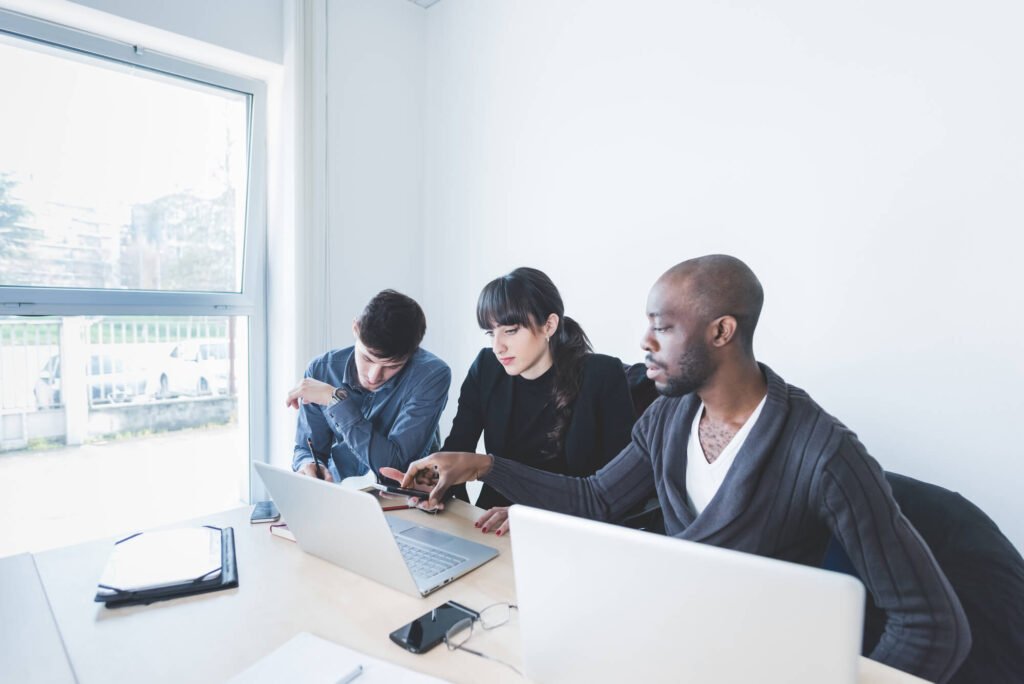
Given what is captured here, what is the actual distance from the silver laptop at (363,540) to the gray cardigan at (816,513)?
0.44 metres

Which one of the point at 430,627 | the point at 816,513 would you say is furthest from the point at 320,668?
the point at 816,513

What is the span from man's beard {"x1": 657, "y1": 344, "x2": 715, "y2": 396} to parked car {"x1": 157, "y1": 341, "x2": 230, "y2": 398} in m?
2.15

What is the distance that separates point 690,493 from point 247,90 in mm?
2472

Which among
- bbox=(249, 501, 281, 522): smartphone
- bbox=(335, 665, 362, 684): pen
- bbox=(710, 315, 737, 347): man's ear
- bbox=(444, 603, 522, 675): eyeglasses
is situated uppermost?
bbox=(710, 315, 737, 347): man's ear

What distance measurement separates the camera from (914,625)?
856mm

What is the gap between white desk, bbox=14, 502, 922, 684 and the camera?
814 mm

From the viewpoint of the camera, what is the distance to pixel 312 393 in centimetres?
177

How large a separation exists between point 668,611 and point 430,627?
429 mm

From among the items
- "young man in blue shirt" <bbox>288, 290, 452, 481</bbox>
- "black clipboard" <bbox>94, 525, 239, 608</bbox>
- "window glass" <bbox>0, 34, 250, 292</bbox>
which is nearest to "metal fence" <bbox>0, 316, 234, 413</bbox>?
"window glass" <bbox>0, 34, 250, 292</bbox>

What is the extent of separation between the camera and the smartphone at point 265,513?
4.39ft

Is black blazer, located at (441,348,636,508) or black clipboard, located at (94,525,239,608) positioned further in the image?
black blazer, located at (441,348,636,508)

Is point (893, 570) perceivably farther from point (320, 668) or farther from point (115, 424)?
point (115, 424)

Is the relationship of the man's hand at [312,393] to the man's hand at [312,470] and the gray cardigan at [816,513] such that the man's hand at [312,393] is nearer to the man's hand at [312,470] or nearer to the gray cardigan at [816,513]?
the man's hand at [312,470]

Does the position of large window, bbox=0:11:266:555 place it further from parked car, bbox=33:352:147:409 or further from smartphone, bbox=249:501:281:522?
smartphone, bbox=249:501:281:522
